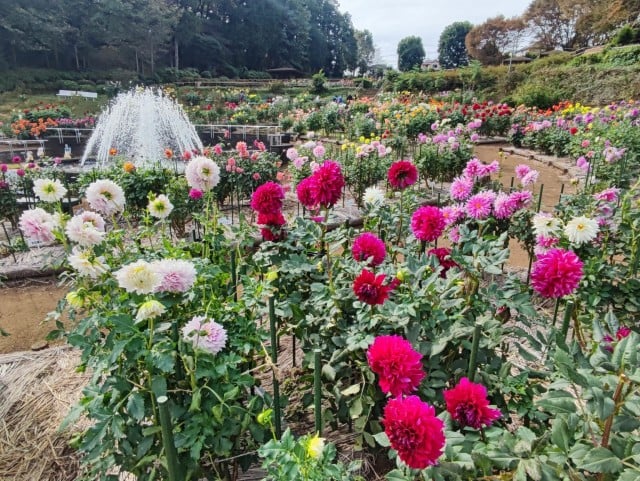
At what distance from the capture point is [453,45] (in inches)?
2181

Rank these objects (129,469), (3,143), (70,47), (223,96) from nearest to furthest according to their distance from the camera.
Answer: (129,469), (3,143), (223,96), (70,47)

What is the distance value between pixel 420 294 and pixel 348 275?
314 mm

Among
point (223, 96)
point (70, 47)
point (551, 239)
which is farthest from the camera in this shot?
point (70, 47)

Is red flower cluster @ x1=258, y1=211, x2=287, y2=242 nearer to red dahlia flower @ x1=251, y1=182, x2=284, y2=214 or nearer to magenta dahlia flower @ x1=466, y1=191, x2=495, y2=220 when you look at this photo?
red dahlia flower @ x1=251, y1=182, x2=284, y2=214

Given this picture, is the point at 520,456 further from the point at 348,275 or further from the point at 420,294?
the point at 348,275

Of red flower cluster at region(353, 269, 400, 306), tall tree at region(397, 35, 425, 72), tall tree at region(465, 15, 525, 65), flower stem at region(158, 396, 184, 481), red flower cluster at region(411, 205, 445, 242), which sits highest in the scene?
tall tree at region(397, 35, 425, 72)

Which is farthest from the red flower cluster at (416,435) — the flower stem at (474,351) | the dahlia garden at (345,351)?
the flower stem at (474,351)

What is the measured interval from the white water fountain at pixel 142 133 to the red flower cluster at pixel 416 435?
8462 mm

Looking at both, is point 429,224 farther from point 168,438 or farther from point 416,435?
point 168,438

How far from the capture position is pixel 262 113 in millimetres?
16047

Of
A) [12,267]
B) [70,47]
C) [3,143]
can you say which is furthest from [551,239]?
[70,47]

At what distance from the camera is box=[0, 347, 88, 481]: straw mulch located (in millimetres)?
1430

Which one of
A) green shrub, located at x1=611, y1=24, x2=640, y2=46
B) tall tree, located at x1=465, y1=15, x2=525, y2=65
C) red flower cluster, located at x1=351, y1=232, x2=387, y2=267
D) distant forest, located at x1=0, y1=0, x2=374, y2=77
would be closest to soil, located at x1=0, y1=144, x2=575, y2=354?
red flower cluster, located at x1=351, y1=232, x2=387, y2=267

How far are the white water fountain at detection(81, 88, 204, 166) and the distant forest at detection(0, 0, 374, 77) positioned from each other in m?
22.0
